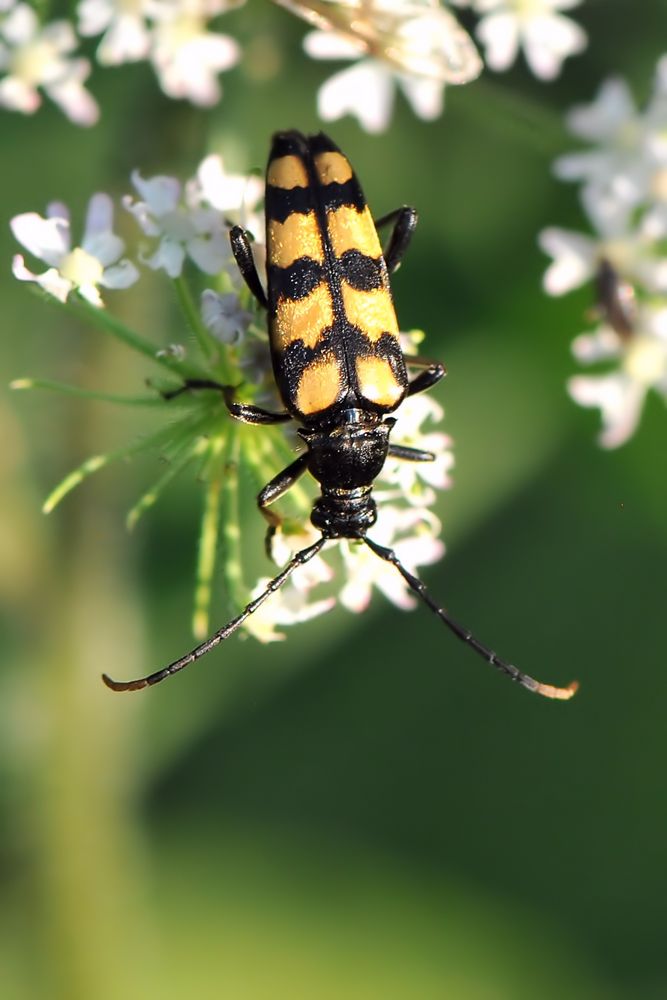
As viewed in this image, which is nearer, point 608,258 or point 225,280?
point 225,280

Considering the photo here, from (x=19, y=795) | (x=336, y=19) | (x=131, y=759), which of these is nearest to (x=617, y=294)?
(x=336, y=19)

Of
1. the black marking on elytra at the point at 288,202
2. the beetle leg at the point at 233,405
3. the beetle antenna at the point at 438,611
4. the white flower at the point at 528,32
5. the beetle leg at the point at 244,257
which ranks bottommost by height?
the beetle antenna at the point at 438,611

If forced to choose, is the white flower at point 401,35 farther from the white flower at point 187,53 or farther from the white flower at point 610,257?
the white flower at point 610,257

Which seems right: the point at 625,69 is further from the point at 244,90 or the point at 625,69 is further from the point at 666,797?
the point at 666,797

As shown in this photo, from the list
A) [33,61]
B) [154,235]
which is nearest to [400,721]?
[154,235]

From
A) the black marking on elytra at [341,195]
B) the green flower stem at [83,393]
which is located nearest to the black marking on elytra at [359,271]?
the black marking on elytra at [341,195]

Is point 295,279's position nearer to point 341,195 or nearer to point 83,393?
point 341,195
